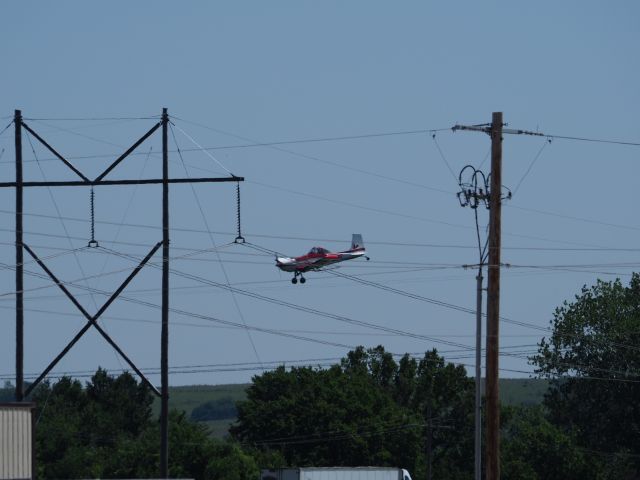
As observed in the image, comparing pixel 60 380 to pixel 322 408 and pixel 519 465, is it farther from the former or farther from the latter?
pixel 519 465

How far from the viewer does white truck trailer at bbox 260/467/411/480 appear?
62.6m

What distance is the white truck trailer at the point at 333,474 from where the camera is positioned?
62625 millimetres

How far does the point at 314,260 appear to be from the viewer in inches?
2354

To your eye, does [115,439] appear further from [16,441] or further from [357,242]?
[16,441]

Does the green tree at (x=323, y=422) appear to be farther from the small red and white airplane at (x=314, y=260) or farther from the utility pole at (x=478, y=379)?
the utility pole at (x=478, y=379)

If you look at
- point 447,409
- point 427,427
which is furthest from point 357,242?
point 447,409

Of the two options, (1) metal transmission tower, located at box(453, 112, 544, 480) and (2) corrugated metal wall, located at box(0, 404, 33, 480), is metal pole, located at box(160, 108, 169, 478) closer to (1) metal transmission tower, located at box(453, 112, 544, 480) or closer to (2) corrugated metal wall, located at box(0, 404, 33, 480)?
(2) corrugated metal wall, located at box(0, 404, 33, 480)

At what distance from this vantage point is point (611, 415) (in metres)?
117

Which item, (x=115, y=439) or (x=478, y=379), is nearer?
(x=478, y=379)

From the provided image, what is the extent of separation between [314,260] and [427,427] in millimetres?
54139

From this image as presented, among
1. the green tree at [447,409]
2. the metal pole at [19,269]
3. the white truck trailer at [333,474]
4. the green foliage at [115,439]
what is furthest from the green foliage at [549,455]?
the metal pole at [19,269]

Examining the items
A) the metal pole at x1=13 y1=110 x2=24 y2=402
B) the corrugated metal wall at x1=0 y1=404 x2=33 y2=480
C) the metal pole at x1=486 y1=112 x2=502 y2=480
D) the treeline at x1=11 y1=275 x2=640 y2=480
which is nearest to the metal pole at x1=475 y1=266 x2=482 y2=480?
the metal pole at x1=486 y1=112 x2=502 y2=480

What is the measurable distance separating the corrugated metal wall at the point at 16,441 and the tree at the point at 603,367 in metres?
78.0

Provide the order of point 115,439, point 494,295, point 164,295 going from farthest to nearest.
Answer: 1. point 115,439
2. point 164,295
3. point 494,295
